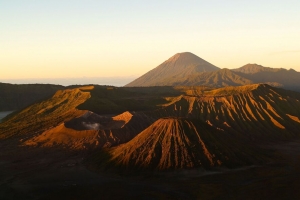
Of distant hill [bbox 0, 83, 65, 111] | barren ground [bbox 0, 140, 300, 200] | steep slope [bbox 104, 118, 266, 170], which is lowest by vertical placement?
barren ground [bbox 0, 140, 300, 200]

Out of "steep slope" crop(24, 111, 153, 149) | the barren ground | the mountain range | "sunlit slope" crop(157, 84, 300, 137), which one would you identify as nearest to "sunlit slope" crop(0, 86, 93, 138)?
the mountain range

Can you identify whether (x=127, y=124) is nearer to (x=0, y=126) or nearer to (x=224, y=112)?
(x=224, y=112)

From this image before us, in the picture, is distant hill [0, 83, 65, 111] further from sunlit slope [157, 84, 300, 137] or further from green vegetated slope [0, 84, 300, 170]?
sunlit slope [157, 84, 300, 137]

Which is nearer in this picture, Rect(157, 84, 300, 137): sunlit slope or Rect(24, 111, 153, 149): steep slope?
Rect(24, 111, 153, 149): steep slope

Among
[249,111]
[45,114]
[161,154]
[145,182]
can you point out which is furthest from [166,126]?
[45,114]

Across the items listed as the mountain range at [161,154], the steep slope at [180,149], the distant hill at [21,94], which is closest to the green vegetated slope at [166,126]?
the steep slope at [180,149]

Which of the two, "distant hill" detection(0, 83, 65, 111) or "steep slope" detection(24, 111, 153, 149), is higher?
"distant hill" detection(0, 83, 65, 111)

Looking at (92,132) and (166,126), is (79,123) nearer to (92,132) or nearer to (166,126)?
(92,132)
